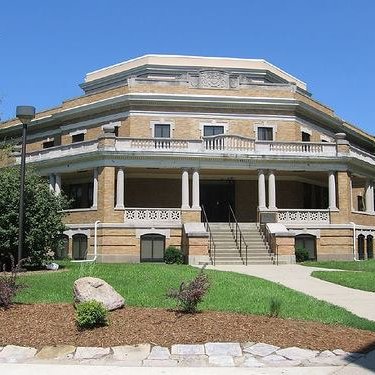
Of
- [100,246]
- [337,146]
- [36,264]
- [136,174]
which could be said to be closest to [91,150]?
[136,174]

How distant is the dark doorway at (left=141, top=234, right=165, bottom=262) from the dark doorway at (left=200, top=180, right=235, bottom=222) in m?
5.52

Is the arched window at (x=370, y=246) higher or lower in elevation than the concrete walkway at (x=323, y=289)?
higher

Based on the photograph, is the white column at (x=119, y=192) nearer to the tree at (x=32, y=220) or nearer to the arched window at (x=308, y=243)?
the tree at (x=32, y=220)

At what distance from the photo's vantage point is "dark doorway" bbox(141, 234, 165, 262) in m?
27.2

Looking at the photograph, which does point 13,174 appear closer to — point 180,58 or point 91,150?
point 91,150

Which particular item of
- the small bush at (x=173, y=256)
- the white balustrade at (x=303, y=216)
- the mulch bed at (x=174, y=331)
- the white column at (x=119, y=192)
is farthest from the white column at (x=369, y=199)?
the mulch bed at (x=174, y=331)

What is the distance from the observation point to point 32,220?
60.8 feet

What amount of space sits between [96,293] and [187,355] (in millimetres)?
2780

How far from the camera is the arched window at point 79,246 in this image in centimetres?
2816

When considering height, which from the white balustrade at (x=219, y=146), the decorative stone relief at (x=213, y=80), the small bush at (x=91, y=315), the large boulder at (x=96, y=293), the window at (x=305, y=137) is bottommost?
the small bush at (x=91, y=315)

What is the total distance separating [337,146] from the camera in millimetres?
29469

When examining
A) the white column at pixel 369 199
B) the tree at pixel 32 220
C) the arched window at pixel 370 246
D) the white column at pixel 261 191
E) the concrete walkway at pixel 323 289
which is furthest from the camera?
the white column at pixel 369 199

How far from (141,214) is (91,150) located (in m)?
4.64

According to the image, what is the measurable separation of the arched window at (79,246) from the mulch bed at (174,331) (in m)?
18.7
